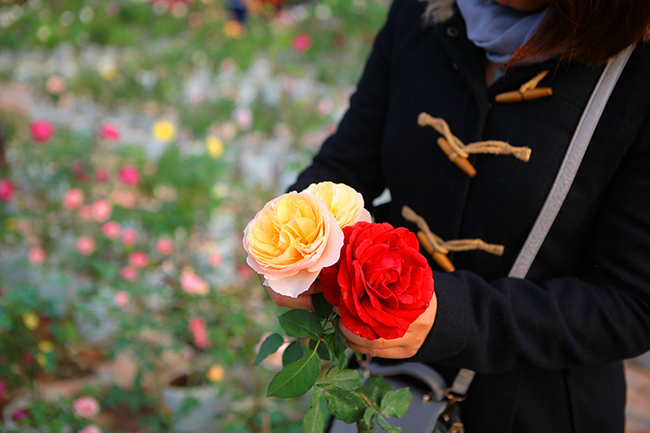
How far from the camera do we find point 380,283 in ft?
1.74

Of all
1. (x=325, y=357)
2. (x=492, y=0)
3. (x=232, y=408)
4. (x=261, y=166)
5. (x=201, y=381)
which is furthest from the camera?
(x=261, y=166)

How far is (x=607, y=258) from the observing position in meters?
0.78

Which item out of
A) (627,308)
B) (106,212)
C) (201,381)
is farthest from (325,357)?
(106,212)

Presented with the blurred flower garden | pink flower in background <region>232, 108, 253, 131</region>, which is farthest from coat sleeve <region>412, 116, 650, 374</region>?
pink flower in background <region>232, 108, 253, 131</region>

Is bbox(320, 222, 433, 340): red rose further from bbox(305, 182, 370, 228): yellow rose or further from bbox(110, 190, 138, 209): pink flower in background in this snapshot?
bbox(110, 190, 138, 209): pink flower in background

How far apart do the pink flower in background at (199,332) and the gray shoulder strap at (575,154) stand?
143 cm

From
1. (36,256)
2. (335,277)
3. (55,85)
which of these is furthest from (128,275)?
(55,85)

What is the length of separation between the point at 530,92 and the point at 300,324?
0.59 metres

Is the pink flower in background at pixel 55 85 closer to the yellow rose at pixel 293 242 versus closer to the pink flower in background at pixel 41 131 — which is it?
the pink flower in background at pixel 41 131

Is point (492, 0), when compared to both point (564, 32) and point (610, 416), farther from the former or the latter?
point (610, 416)

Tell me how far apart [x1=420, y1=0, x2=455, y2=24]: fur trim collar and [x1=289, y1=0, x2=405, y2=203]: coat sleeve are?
11 centimetres

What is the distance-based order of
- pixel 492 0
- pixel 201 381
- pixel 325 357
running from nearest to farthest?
1. pixel 325 357
2. pixel 492 0
3. pixel 201 381

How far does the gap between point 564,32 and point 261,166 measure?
7.70ft

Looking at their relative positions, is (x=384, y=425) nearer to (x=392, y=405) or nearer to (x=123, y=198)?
(x=392, y=405)
